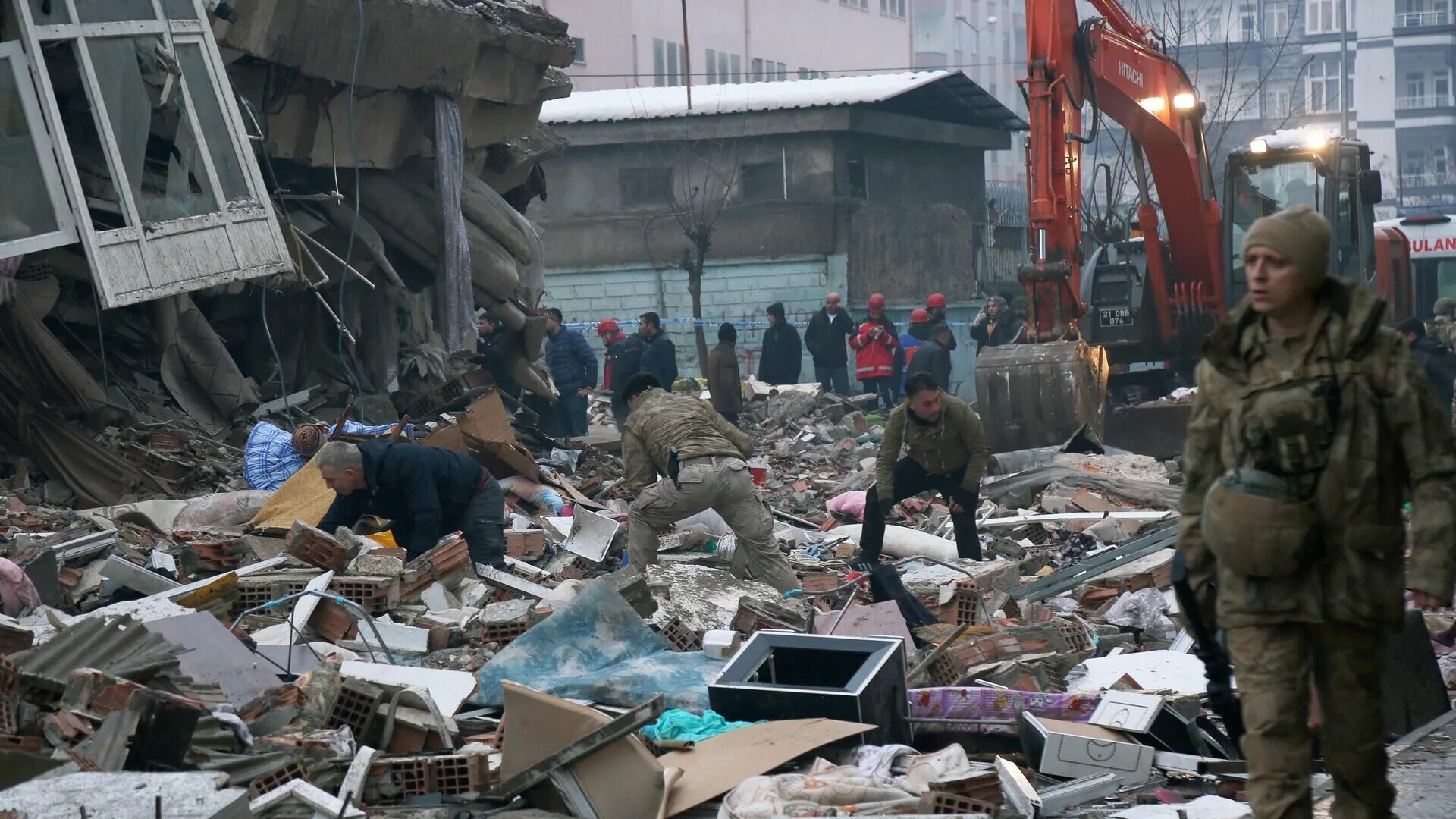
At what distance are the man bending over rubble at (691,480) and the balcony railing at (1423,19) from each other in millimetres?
61805

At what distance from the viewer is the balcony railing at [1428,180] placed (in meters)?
61.9

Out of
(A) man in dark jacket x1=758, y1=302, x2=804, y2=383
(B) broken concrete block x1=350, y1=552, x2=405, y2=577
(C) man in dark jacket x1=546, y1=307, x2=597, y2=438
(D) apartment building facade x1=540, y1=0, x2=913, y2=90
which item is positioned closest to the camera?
(B) broken concrete block x1=350, y1=552, x2=405, y2=577

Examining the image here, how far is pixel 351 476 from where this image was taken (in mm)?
8281

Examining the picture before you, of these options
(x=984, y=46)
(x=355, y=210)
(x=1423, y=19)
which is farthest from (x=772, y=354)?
(x=1423, y=19)

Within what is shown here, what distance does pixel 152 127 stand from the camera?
36.8 feet

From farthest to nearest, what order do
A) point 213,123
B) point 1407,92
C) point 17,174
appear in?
point 1407,92
point 213,123
point 17,174

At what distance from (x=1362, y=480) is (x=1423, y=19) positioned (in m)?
67.4

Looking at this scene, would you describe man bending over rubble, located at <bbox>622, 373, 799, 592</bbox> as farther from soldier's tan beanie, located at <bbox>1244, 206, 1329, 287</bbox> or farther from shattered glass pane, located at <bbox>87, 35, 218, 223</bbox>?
soldier's tan beanie, located at <bbox>1244, 206, 1329, 287</bbox>

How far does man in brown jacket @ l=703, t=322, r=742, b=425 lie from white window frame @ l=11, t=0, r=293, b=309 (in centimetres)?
663

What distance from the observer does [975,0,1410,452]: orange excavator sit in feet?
41.5

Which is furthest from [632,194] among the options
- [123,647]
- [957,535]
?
[123,647]

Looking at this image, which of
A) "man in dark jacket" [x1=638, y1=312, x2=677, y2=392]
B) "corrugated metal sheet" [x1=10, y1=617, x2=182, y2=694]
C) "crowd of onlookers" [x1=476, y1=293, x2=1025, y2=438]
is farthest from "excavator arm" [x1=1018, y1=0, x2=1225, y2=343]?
"corrugated metal sheet" [x1=10, y1=617, x2=182, y2=694]

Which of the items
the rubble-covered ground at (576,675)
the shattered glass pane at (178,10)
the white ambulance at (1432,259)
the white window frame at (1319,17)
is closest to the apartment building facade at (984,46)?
the white window frame at (1319,17)

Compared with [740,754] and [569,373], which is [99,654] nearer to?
[740,754]
